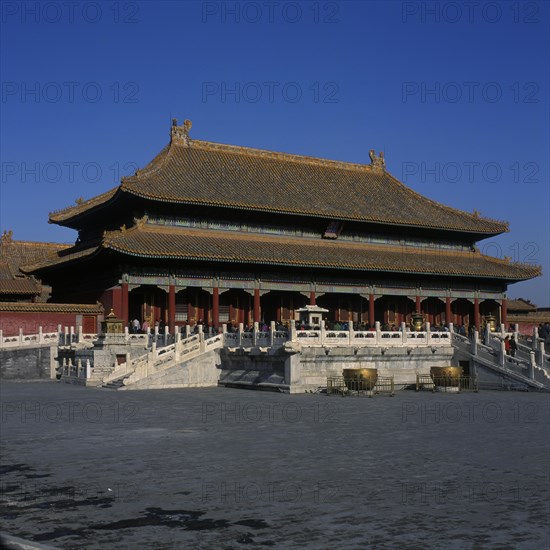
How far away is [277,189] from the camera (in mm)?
48562

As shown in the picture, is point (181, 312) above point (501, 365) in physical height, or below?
above

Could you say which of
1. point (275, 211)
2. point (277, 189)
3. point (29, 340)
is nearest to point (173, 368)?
point (29, 340)

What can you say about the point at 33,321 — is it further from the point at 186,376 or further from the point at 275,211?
the point at 275,211

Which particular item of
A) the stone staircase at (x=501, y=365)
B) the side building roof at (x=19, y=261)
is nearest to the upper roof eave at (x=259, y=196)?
the side building roof at (x=19, y=261)

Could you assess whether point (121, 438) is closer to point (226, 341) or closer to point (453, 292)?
point (226, 341)

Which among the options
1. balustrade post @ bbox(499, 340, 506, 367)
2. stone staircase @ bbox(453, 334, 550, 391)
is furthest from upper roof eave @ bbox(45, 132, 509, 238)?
balustrade post @ bbox(499, 340, 506, 367)

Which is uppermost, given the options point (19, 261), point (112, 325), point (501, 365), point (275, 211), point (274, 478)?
point (275, 211)

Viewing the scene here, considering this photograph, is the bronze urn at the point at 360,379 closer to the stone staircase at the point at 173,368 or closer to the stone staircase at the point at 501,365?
the stone staircase at the point at 501,365

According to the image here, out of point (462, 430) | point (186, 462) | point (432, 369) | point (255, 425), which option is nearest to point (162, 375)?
point (432, 369)

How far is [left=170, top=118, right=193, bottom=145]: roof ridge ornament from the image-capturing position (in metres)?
49.0

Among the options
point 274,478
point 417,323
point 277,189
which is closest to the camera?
point 274,478

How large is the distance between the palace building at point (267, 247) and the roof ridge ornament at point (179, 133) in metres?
0.07

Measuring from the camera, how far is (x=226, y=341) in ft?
110

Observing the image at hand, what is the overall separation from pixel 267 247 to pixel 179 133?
10017 millimetres
